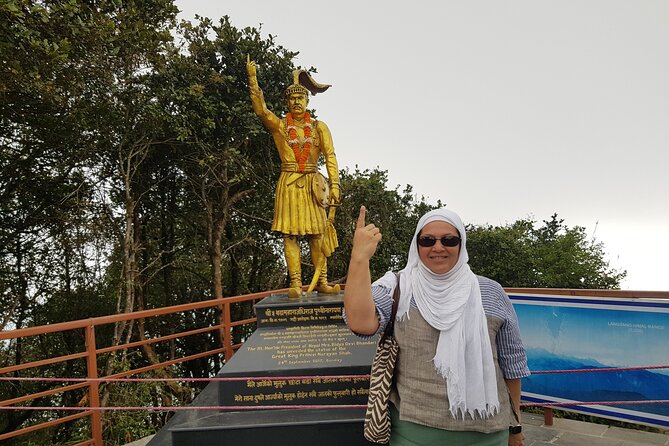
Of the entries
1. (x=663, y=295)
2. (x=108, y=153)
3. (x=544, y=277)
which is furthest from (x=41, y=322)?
(x=544, y=277)

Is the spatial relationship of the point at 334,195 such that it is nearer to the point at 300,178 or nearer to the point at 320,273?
the point at 300,178

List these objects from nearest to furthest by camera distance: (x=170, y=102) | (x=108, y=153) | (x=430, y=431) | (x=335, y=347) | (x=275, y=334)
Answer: (x=430, y=431), (x=335, y=347), (x=275, y=334), (x=170, y=102), (x=108, y=153)

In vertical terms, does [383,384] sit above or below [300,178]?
below

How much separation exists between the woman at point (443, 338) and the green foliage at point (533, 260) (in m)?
13.6

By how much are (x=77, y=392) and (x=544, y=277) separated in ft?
47.1

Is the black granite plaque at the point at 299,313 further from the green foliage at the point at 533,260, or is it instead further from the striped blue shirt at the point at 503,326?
the green foliage at the point at 533,260

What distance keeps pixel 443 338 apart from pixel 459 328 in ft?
0.23

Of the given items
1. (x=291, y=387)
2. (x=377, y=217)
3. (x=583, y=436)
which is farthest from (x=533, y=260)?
(x=291, y=387)

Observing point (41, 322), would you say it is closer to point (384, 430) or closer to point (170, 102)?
point (170, 102)

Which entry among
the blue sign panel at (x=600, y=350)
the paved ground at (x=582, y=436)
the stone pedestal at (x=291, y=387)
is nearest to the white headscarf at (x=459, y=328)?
the stone pedestal at (x=291, y=387)

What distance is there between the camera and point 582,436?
4434mm

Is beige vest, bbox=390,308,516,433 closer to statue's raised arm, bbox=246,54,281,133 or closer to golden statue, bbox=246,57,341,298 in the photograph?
golden statue, bbox=246,57,341,298

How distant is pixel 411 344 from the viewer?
1710 mm

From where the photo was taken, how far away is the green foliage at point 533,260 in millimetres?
14734
